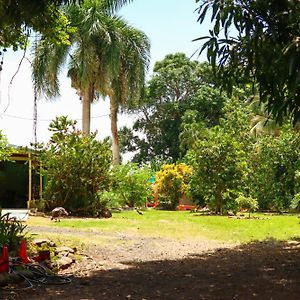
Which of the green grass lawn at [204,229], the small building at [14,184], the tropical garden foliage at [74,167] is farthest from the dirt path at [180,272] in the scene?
the small building at [14,184]

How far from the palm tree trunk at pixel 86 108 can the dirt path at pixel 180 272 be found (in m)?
14.9

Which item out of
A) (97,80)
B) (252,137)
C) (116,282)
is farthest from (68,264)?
(252,137)

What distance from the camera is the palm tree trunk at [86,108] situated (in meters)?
26.3

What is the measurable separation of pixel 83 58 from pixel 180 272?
744 inches

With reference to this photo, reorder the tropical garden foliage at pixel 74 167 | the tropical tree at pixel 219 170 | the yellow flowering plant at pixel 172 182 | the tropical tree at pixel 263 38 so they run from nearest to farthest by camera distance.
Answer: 1. the tropical tree at pixel 263 38
2. the tropical garden foliage at pixel 74 167
3. the tropical tree at pixel 219 170
4. the yellow flowering plant at pixel 172 182

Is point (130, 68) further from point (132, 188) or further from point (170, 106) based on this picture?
point (170, 106)

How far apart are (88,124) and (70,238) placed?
14.9m

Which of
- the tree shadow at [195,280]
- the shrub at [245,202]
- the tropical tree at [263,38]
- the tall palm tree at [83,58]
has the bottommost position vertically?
the tree shadow at [195,280]

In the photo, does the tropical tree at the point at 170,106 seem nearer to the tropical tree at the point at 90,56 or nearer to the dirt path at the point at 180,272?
the tropical tree at the point at 90,56

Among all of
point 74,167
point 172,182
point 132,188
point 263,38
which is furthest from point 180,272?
point 172,182

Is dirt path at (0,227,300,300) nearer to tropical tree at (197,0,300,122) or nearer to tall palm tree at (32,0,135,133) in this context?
tropical tree at (197,0,300,122)

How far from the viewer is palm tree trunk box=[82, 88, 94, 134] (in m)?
26.3

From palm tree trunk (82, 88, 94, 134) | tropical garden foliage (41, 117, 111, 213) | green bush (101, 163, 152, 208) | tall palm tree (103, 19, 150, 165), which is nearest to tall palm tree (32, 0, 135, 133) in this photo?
palm tree trunk (82, 88, 94, 134)

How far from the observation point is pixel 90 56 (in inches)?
1016
